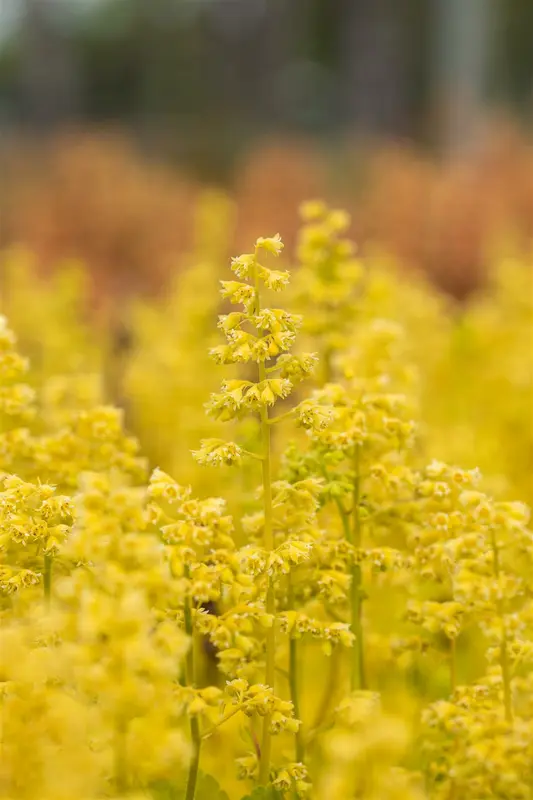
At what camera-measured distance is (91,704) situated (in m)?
0.86

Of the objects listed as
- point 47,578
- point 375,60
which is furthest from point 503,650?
point 375,60

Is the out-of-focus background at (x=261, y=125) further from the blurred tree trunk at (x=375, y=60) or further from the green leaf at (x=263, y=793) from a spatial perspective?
the green leaf at (x=263, y=793)

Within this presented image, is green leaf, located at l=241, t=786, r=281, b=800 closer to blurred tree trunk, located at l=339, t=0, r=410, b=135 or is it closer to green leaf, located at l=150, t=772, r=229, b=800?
green leaf, located at l=150, t=772, r=229, b=800

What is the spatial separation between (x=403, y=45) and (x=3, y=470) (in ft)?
45.7

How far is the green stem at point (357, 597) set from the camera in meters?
1.18

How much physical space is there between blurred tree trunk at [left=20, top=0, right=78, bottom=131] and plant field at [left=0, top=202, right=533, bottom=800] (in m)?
13.2

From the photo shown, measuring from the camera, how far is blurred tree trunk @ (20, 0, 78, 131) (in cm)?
1420

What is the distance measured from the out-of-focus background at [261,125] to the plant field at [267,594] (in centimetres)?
290

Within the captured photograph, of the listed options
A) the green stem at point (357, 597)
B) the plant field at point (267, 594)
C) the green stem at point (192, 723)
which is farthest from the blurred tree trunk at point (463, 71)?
the green stem at point (192, 723)

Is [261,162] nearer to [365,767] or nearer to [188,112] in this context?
[188,112]

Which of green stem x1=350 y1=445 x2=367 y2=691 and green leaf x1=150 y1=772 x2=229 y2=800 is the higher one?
green stem x1=350 y1=445 x2=367 y2=691

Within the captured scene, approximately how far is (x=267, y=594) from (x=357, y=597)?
21 cm

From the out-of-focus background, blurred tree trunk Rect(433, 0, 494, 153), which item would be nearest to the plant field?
the out-of-focus background

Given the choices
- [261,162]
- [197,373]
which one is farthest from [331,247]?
[261,162]
